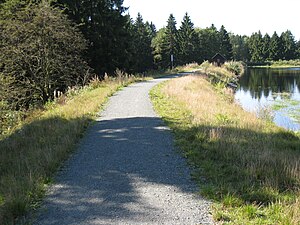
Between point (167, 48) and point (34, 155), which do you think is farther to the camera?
point (167, 48)

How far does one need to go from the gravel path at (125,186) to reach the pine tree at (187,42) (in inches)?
2242

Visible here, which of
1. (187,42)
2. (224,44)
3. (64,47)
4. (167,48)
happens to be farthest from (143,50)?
(224,44)

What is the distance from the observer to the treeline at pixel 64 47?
15.9 m

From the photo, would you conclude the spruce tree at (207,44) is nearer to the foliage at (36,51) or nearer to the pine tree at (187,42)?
the pine tree at (187,42)

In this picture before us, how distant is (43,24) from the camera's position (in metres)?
16.1

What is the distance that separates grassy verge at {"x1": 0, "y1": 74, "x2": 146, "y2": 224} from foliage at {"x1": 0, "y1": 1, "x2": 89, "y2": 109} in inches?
239

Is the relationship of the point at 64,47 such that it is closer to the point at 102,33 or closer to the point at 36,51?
the point at 36,51

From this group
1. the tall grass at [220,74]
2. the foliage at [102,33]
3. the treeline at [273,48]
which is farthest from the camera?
the treeline at [273,48]

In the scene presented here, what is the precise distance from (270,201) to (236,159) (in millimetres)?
1682

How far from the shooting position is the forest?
52.1 ft

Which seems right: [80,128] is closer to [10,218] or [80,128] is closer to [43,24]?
[10,218]

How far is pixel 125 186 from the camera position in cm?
495

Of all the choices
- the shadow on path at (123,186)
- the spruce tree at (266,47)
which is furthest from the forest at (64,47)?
the spruce tree at (266,47)

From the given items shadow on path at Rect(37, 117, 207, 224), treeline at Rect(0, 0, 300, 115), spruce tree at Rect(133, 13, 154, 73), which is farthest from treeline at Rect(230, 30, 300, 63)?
shadow on path at Rect(37, 117, 207, 224)
